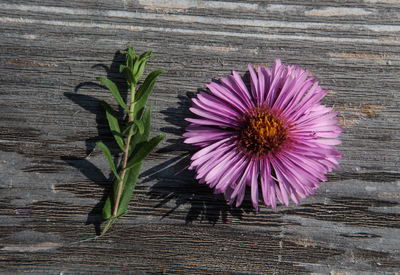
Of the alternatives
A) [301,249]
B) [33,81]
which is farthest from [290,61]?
[33,81]

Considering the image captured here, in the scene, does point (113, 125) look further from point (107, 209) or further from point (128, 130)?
point (107, 209)

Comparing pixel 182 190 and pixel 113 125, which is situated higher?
pixel 113 125

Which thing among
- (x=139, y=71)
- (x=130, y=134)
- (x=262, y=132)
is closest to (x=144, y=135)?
(x=130, y=134)

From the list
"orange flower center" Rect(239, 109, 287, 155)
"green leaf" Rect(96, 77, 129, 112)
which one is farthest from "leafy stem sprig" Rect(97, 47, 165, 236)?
"orange flower center" Rect(239, 109, 287, 155)

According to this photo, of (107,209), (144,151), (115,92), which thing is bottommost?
(107,209)

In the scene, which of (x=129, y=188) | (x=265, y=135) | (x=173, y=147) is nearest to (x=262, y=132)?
(x=265, y=135)

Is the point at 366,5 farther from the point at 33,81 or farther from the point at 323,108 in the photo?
the point at 33,81

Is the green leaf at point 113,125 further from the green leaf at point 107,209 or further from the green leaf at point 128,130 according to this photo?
the green leaf at point 107,209

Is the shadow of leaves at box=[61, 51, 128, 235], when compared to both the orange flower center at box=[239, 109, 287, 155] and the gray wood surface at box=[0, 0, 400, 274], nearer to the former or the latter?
the gray wood surface at box=[0, 0, 400, 274]
